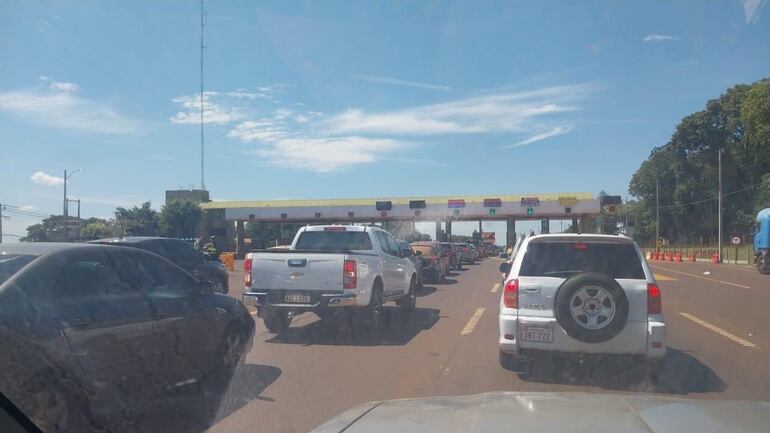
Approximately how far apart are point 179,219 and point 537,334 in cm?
4623

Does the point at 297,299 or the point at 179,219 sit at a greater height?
the point at 179,219

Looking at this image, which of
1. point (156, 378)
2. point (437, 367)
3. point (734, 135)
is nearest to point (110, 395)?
point (156, 378)

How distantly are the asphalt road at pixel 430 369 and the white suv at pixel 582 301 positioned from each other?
48 centimetres

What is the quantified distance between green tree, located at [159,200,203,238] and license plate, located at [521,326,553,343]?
4102cm

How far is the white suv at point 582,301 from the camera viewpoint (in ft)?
24.8

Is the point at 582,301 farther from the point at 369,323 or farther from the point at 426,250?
the point at 426,250

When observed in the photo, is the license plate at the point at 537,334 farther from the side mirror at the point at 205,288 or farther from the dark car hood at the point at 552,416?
the side mirror at the point at 205,288

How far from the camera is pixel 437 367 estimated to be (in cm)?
888

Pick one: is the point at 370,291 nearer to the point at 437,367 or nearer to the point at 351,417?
the point at 437,367

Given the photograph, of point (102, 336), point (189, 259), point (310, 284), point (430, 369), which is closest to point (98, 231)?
point (189, 259)

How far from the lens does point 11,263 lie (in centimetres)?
561

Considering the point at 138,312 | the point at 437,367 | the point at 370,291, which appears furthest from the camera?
the point at 370,291

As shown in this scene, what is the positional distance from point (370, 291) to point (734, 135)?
253ft

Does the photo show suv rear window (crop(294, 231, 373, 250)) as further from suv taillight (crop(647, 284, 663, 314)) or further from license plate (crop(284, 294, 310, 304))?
suv taillight (crop(647, 284, 663, 314))
